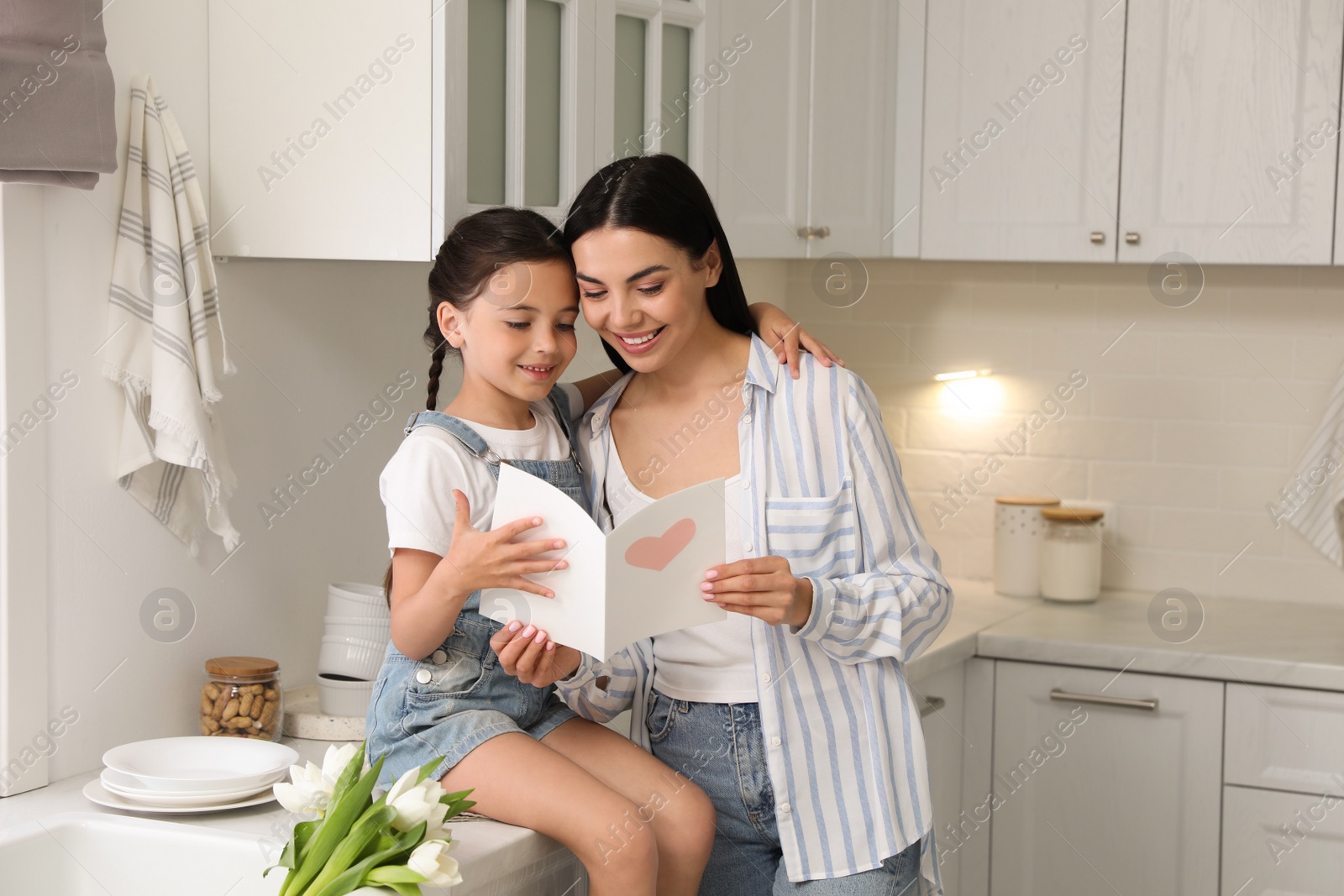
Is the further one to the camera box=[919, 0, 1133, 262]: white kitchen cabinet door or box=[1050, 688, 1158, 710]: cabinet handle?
box=[919, 0, 1133, 262]: white kitchen cabinet door

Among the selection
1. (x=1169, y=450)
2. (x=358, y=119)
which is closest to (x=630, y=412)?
(x=358, y=119)

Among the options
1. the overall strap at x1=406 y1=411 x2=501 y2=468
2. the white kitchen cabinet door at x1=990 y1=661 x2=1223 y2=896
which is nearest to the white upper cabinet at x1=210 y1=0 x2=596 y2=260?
the overall strap at x1=406 y1=411 x2=501 y2=468

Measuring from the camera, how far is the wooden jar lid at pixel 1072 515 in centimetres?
273

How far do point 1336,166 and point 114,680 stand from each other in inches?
86.7

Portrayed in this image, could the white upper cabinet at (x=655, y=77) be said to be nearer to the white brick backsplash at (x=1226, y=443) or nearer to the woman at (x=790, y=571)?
the woman at (x=790, y=571)

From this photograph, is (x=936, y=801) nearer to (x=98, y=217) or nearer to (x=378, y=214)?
(x=378, y=214)

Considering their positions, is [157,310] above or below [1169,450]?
above

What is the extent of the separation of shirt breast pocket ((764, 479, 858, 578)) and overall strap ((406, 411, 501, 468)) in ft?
1.07

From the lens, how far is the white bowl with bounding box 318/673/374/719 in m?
1.72

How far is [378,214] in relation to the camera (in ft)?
5.13

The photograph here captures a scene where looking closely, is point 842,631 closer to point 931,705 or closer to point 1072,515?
point 931,705

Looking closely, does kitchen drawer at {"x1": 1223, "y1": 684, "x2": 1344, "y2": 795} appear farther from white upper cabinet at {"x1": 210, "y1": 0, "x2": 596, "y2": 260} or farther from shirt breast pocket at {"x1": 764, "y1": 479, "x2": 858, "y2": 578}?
white upper cabinet at {"x1": 210, "y1": 0, "x2": 596, "y2": 260}

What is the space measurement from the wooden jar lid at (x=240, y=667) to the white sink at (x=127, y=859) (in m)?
0.28

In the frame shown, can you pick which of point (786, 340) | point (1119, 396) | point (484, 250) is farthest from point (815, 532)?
point (1119, 396)
